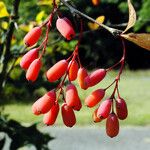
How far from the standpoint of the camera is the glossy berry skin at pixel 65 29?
3.73 ft

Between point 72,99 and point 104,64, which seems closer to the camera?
point 72,99

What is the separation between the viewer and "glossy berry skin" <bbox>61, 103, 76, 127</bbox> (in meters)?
1.18

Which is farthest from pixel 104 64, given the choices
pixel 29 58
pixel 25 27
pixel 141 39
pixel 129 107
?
pixel 141 39

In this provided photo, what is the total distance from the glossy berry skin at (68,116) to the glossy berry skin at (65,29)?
141 mm

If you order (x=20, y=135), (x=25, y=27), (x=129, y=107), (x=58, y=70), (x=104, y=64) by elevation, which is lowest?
(x=104, y=64)

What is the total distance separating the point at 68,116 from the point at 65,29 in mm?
166

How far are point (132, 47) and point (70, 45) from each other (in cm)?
1446

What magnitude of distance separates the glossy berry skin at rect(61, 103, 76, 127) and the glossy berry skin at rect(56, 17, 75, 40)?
141mm

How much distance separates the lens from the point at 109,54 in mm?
17266

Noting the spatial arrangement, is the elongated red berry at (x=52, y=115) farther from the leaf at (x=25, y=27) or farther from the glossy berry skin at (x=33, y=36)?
the leaf at (x=25, y=27)

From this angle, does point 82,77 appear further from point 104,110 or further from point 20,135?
point 20,135

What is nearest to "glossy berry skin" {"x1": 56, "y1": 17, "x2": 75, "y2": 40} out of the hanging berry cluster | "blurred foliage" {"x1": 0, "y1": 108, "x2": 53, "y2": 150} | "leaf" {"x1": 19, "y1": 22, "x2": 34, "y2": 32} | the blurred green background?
the hanging berry cluster

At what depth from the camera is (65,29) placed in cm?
115

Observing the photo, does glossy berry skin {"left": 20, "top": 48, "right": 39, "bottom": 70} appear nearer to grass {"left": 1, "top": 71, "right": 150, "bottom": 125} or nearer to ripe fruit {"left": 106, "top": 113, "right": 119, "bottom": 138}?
ripe fruit {"left": 106, "top": 113, "right": 119, "bottom": 138}
